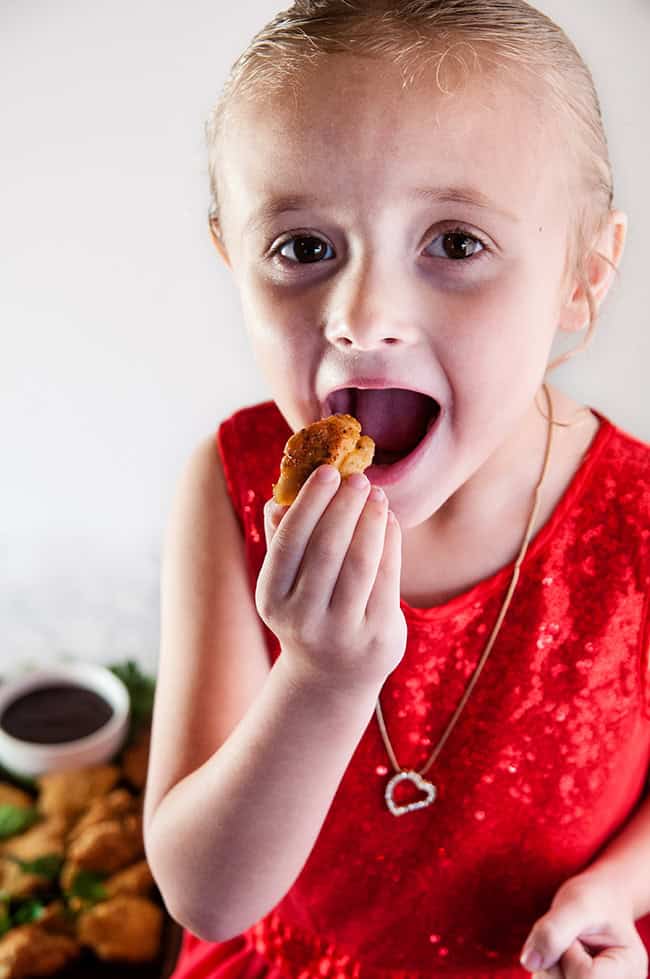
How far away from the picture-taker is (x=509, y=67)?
0.64m

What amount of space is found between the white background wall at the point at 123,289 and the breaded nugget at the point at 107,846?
0.36 meters

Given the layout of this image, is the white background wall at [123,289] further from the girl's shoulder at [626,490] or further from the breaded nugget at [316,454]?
the breaded nugget at [316,454]

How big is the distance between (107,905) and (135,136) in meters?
1.05

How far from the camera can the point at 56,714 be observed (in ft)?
5.16

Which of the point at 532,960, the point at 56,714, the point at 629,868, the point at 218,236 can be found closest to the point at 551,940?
the point at 532,960

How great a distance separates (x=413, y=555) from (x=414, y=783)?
0.67ft

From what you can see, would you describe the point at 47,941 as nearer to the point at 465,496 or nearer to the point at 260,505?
the point at 260,505

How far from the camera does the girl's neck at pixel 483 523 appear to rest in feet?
2.86

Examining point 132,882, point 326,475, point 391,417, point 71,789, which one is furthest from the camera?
point 71,789

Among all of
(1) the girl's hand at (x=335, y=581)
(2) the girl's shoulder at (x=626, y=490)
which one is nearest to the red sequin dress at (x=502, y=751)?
(2) the girl's shoulder at (x=626, y=490)

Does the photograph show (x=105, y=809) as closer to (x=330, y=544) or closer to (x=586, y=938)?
(x=586, y=938)

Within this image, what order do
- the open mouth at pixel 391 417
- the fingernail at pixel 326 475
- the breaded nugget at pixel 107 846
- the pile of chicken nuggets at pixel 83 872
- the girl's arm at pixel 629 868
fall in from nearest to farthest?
the fingernail at pixel 326 475
the open mouth at pixel 391 417
the girl's arm at pixel 629 868
the pile of chicken nuggets at pixel 83 872
the breaded nugget at pixel 107 846

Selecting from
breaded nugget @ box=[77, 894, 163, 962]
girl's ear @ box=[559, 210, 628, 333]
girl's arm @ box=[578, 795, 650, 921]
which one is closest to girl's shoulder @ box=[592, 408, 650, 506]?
girl's ear @ box=[559, 210, 628, 333]

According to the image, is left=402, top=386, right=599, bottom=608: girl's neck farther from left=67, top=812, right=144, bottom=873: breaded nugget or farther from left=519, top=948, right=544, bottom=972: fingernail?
left=67, top=812, right=144, bottom=873: breaded nugget
